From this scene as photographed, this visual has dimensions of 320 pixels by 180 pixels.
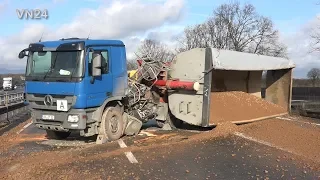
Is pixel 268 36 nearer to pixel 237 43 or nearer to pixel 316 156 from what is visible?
pixel 237 43

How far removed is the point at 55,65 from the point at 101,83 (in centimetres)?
124

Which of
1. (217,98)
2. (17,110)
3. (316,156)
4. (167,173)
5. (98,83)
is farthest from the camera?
(17,110)

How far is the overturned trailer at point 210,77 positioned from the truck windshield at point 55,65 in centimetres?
343

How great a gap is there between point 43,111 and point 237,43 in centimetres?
5295

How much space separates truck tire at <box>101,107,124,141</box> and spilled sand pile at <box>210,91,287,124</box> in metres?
2.68

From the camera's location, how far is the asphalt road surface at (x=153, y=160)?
6676mm

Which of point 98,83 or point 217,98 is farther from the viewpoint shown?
point 217,98

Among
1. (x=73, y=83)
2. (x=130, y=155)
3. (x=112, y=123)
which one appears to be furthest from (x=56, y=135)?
(x=130, y=155)

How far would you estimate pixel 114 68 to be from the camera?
10.1 metres

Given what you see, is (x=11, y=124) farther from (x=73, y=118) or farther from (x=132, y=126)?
(x=73, y=118)

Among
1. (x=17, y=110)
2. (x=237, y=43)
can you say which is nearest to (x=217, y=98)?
(x=17, y=110)

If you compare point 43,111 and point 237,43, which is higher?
point 237,43

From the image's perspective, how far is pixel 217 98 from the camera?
1211 centimetres

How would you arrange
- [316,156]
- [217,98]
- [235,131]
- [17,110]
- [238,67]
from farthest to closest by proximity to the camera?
1. [17,110]
2. [217,98]
3. [238,67]
4. [235,131]
5. [316,156]
